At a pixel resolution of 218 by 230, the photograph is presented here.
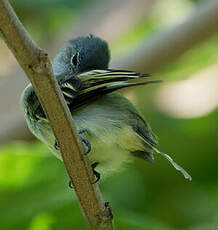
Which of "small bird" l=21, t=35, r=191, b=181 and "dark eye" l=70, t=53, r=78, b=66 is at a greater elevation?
"dark eye" l=70, t=53, r=78, b=66

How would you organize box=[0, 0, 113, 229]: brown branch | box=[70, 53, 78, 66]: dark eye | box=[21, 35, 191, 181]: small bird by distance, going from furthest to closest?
1. box=[70, 53, 78, 66]: dark eye
2. box=[21, 35, 191, 181]: small bird
3. box=[0, 0, 113, 229]: brown branch

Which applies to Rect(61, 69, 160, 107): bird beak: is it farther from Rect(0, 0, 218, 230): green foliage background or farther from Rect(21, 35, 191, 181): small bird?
Rect(0, 0, 218, 230): green foliage background

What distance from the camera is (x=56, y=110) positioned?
1.37m

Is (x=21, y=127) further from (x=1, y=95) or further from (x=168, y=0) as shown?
(x=168, y=0)

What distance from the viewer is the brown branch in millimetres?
1214

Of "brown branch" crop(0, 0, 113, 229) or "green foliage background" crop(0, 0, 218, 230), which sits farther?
"green foliage background" crop(0, 0, 218, 230)

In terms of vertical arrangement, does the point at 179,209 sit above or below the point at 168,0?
below

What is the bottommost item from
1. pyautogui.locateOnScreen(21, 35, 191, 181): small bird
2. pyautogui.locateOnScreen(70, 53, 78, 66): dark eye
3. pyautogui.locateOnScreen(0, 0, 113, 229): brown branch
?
pyautogui.locateOnScreen(0, 0, 113, 229): brown branch

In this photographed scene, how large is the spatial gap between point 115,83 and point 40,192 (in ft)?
2.25

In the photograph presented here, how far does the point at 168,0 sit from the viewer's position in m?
4.16

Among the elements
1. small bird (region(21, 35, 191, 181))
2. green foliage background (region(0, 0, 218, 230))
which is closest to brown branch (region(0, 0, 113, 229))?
small bird (region(21, 35, 191, 181))

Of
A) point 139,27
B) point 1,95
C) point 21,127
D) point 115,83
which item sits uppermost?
point 139,27

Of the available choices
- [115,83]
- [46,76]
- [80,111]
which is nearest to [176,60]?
[80,111]

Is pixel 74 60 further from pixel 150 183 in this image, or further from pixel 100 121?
pixel 150 183
